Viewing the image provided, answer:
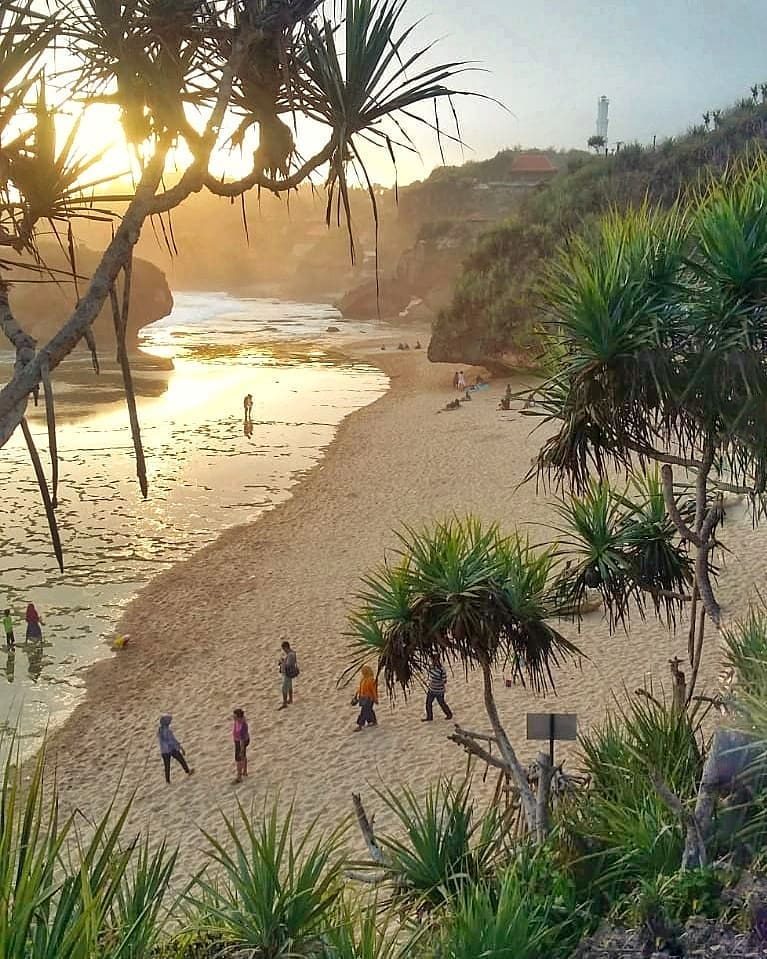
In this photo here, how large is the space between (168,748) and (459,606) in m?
5.44

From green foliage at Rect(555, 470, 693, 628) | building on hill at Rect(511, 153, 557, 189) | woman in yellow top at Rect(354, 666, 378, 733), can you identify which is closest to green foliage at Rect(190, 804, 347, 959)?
green foliage at Rect(555, 470, 693, 628)

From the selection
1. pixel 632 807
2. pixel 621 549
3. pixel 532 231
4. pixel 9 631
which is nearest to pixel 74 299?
pixel 532 231

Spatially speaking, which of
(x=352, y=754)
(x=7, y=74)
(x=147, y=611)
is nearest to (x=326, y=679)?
(x=352, y=754)

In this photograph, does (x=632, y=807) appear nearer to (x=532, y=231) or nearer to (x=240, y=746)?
(x=240, y=746)

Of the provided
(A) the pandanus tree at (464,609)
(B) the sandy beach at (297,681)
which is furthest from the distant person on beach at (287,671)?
(A) the pandanus tree at (464,609)

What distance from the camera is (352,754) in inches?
355

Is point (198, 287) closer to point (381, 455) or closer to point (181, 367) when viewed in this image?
point (181, 367)

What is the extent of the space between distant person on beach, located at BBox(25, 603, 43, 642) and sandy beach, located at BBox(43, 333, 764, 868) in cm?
141

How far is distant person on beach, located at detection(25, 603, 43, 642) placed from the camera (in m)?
12.5

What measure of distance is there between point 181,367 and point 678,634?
3852cm

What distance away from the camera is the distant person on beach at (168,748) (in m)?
8.59

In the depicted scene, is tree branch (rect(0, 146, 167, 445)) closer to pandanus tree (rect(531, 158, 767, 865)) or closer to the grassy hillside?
pandanus tree (rect(531, 158, 767, 865))

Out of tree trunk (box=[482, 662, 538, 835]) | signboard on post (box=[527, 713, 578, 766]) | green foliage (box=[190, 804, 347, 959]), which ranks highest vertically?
green foliage (box=[190, 804, 347, 959])

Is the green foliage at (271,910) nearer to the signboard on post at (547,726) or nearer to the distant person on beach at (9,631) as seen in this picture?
the signboard on post at (547,726)
